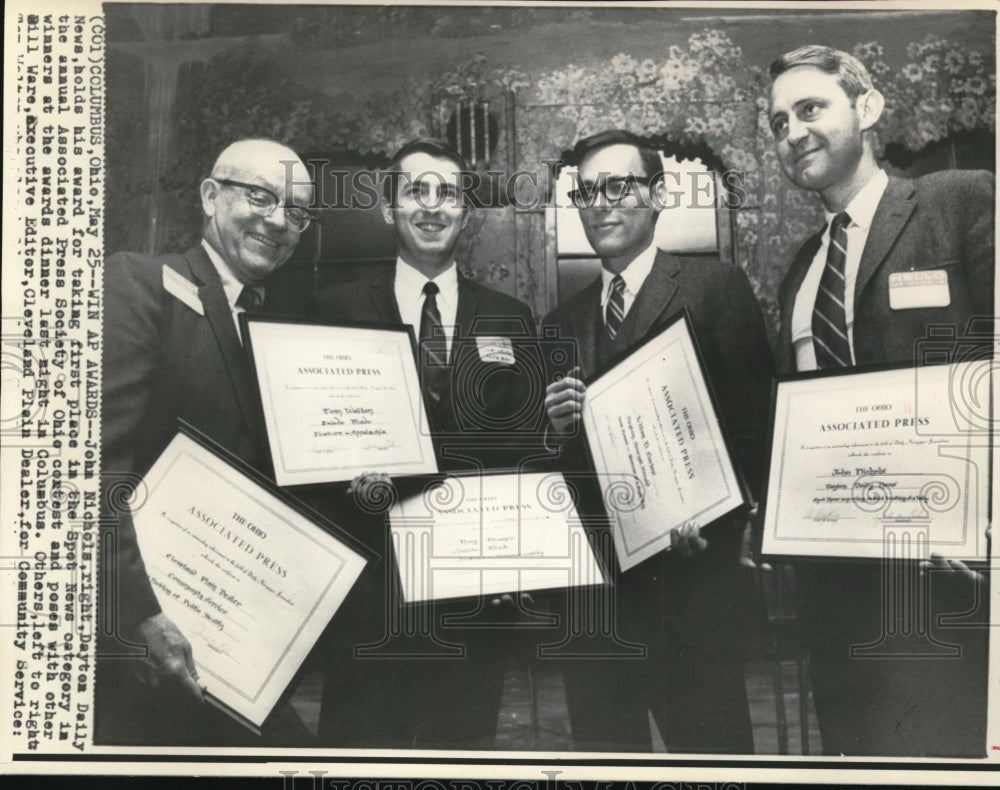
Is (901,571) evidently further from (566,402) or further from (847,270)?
(566,402)

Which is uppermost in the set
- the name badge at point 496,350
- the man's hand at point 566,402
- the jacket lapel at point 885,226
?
the jacket lapel at point 885,226

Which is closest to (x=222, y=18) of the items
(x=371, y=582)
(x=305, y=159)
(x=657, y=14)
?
(x=305, y=159)

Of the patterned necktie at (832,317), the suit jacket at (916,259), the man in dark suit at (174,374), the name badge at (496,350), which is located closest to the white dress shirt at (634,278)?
the name badge at (496,350)

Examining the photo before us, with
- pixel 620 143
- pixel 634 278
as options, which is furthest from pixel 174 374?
pixel 620 143

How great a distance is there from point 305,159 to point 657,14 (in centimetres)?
116

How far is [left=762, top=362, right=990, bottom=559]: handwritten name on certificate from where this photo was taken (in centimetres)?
285

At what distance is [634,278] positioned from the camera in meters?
2.92

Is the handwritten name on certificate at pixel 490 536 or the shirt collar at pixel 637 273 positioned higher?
the shirt collar at pixel 637 273

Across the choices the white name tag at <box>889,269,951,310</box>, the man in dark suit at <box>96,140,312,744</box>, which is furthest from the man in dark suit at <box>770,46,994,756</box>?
the man in dark suit at <box>96,140,312,744</box>

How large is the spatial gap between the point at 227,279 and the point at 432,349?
0.66 m

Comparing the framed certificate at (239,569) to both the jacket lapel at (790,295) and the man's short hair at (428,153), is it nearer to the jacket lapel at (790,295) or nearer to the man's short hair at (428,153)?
the man's short hair at (428,153)

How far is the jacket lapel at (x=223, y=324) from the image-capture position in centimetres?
287

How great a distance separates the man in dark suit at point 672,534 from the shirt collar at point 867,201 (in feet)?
1.27

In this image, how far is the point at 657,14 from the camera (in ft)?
9.71
